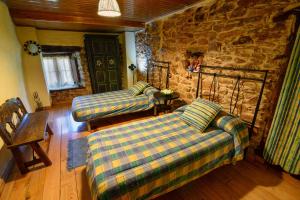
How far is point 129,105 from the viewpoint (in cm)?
339

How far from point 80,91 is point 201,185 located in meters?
4.81

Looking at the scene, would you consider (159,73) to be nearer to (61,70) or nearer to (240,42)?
(240,42)

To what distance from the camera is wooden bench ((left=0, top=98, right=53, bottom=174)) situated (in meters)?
1.90

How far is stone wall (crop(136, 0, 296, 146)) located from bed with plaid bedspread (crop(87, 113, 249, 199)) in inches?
23.4

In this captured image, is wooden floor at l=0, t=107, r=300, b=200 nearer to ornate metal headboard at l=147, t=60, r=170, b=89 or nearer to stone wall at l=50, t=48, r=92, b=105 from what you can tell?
ornate metal headboard at l=147, t=60, r=170, b=89

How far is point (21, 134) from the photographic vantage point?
2113mm

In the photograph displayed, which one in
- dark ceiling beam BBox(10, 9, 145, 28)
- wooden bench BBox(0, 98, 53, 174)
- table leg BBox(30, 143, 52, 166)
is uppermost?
dark ceiling beam BBox(10, 9, 145, 28)

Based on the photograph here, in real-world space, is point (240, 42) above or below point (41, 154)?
above

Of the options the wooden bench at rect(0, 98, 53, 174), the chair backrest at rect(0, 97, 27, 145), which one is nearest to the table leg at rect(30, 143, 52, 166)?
the wooden bench at rect(0, 98, 53, 174)

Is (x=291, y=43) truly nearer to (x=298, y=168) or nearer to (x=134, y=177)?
(x=298, y=168)

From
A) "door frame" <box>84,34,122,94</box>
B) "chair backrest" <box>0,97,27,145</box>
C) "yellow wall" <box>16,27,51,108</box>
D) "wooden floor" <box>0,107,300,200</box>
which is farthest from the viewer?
"door frame" <box>84,34,122,94</box>

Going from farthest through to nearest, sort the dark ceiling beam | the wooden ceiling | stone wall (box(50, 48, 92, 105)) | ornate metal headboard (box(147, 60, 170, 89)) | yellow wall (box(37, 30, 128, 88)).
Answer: stone wall (box(50, 48, 92, 105)), yellow wall (box(37, 30, 128, 88)), ornate metal headboard (box(147, 60, 170, 89)), the dark ceiling beam, the wooden ceiling

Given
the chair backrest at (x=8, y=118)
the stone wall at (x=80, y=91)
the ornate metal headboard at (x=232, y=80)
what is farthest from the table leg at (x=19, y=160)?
the stone wall at (x=80, y=91)

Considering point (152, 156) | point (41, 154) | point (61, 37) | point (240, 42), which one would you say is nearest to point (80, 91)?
point (61, 37)
